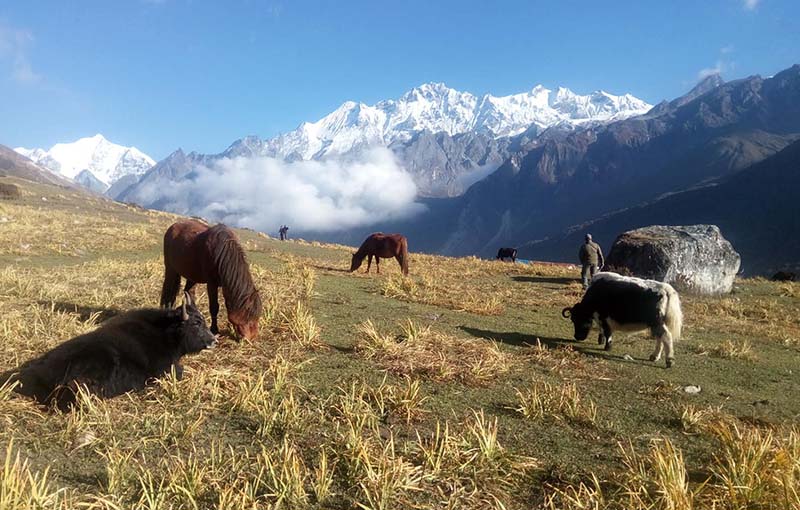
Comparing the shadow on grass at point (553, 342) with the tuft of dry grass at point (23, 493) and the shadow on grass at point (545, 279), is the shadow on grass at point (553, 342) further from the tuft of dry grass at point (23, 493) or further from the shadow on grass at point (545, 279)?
the shadow on grass at point (545, 279)

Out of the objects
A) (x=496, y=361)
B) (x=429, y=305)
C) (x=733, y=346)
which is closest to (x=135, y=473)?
(x=496, y=361)

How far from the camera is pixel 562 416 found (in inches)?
201

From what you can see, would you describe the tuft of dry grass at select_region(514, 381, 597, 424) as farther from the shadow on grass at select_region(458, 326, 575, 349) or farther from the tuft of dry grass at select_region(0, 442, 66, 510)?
the tuft of dry grass at select_region(0, 442, 66, 510)

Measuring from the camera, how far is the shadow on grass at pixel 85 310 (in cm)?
774

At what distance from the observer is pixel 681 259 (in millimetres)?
17875

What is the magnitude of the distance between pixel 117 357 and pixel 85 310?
3.71 metres

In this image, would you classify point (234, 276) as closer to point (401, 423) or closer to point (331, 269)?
point (401, 423)

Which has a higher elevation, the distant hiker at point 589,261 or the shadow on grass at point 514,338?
the distant hiker at point 589,261

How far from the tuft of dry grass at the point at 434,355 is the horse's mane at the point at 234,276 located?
5.53 feet

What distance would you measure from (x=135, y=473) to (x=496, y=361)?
14.9ft

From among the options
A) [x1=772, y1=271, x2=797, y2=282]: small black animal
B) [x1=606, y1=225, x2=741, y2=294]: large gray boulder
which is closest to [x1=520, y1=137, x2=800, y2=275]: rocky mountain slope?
[x1=772, y1=271, x2=797, y2=282]: small black animal

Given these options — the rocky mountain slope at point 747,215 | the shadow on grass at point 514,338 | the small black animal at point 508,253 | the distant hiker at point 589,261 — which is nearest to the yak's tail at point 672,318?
the shadow on grass at point 514,338

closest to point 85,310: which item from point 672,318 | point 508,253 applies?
point 672,318

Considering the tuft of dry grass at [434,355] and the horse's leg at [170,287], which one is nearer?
the tuft of dry grass at [434,355]
